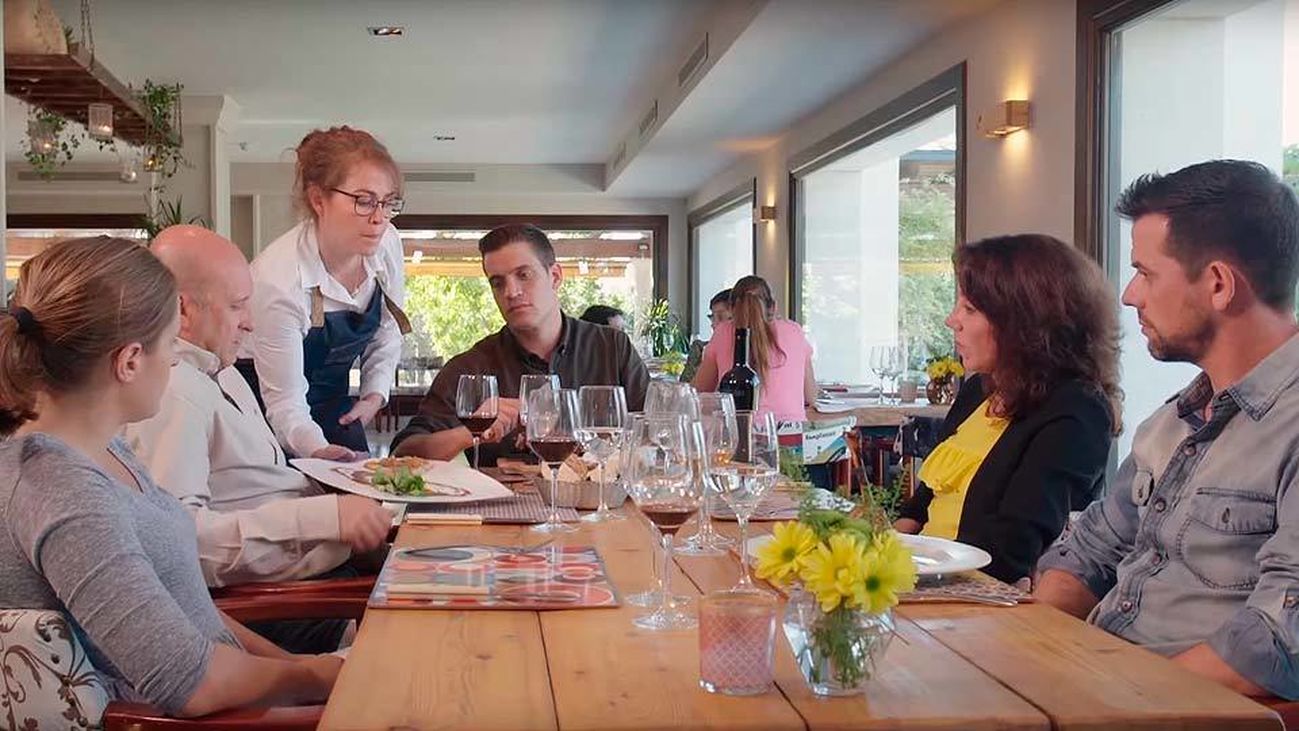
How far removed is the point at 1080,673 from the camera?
1.37 metres

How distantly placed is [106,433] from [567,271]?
47.6 feet

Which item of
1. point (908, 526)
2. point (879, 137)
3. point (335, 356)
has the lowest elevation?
point (908, 526)

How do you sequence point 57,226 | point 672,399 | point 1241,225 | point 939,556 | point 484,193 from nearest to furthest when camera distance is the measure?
point 939,556 < point 1241,225 < point 672,399 < point 484,193 < point 57,226

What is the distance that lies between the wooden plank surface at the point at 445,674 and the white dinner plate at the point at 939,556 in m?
0.40

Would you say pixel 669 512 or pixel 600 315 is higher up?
pixel 600 315

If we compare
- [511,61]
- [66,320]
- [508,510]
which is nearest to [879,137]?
[511,61]

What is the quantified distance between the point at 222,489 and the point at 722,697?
158 cm

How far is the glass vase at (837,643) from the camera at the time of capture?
1255 millimetres

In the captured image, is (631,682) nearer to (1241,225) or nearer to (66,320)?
(66,320)

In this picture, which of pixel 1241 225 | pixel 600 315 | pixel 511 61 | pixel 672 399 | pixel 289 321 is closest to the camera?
pixel 1241 225

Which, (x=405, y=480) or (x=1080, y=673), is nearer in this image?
(x=1080, y=673)

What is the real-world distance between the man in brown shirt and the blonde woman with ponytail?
1.78m

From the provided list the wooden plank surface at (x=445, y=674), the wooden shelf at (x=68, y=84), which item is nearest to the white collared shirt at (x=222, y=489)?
the wooden plank surface at (x=445, y=674)

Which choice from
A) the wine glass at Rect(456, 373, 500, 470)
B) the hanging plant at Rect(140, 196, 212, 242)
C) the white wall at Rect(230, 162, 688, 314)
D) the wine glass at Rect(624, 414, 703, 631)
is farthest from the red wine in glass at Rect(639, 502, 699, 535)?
the white wall at Rect(230, 162, 688, 314)
